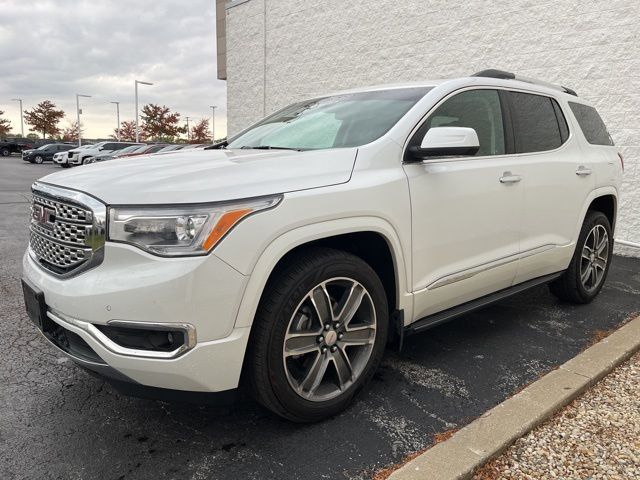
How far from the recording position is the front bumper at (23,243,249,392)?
6.66 feet

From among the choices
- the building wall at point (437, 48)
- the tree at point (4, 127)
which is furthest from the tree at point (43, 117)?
the building wall at point (437, 48)

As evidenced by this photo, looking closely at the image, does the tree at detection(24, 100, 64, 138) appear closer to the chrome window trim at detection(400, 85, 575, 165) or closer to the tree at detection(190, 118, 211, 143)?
the tree at detection(190, 118, 211, 143)

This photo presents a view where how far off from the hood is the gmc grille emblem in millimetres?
143

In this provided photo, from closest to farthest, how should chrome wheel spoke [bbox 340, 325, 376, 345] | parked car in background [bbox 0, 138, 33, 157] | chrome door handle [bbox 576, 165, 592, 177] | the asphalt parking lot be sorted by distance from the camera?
the asphalt parking lot, chrome wheel spoke [bbox 340, 325, 376, 345], chrome door handle [bbox 576, 165, 592, 177], parked car in background [bbox 0, 138, 33, 157]

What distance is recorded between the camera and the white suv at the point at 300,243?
2088 millimetres

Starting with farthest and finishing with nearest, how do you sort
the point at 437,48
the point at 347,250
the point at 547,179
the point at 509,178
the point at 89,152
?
the point at 89,152 < the point at 437,48 < the point at 547,179 < the point at 509,178 < the point at 347,250

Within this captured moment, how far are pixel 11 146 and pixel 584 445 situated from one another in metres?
53.5

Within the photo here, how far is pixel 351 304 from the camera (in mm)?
2594

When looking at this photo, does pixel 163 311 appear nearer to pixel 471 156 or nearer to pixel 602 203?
pixel 471 156

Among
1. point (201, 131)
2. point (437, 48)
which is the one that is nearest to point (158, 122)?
point (201, 131)

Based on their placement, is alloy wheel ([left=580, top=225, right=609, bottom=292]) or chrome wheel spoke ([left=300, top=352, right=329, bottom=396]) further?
alloy wheel ([left=580, top=225, right=609, bottom=292])

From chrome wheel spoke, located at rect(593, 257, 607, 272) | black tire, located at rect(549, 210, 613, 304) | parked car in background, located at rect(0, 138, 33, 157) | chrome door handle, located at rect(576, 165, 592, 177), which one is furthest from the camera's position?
parked car in background, located at rect(0, 138, 33, 157)

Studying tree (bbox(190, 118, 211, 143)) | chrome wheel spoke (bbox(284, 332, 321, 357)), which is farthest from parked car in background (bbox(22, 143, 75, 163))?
chrome wheel spoke (bbox(284, 332, 321, 357))

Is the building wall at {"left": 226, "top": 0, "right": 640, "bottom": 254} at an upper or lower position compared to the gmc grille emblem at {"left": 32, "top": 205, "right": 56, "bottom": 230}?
upper
